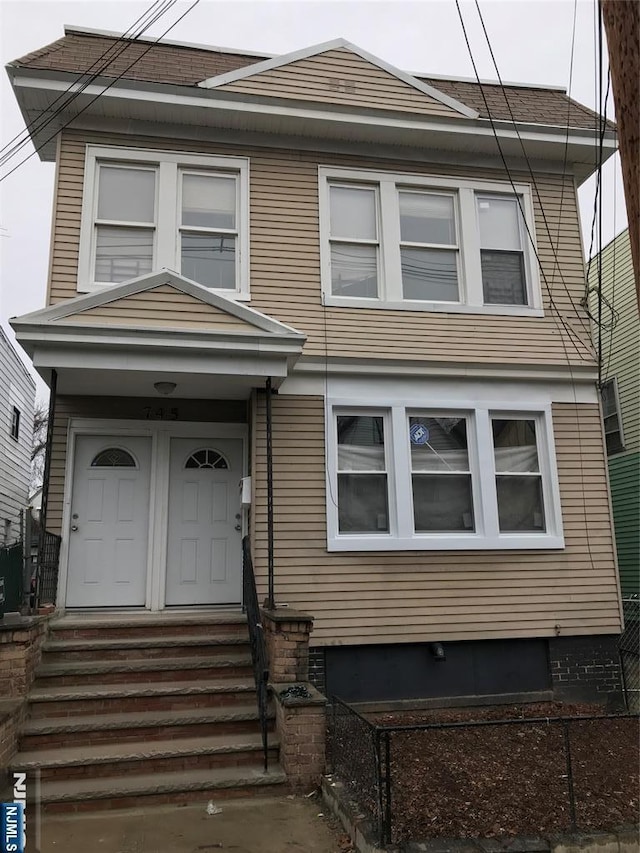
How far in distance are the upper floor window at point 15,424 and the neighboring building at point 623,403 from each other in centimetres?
1213

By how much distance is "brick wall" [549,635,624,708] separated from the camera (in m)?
7.46

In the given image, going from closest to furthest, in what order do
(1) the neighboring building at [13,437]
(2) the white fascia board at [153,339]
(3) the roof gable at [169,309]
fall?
(2) the white fascia board at [153,339], (3) the roof gable at [169,309], (1) the neighboring building at [13,437]

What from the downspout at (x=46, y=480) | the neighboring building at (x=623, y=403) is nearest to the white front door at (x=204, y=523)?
the downspout at (x=46, y=480)

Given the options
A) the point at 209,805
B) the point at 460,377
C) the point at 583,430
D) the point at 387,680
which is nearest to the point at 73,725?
the point at 209,805

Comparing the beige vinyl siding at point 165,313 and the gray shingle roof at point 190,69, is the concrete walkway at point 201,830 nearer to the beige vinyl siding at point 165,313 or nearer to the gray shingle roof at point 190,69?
the beige vinyl siding at point 165,313

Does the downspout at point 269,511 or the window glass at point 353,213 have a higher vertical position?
the window glass at point 353,213

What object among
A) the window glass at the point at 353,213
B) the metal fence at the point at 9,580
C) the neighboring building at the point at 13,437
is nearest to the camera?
the window glass at the point at 353,213

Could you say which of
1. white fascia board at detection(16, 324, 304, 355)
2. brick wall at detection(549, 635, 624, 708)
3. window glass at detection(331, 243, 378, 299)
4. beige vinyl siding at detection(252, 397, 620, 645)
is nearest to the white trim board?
beige vinyl siding at detection(252, 397, 620, 645)

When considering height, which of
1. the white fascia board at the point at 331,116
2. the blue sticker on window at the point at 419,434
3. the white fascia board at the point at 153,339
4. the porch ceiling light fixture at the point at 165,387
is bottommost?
the blue sticker on window at the point at 419,434

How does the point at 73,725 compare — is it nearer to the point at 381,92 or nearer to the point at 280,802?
the point at 280,802

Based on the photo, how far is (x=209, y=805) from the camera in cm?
478

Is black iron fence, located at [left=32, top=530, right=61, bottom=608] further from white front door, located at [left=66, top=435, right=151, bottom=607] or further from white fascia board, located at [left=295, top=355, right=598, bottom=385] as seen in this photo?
white fascia board, located at [left=295, top=355, right=598, bottom=385]

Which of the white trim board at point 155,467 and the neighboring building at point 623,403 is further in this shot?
the neighboring building at point 623,403

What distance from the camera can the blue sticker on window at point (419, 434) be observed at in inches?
305
